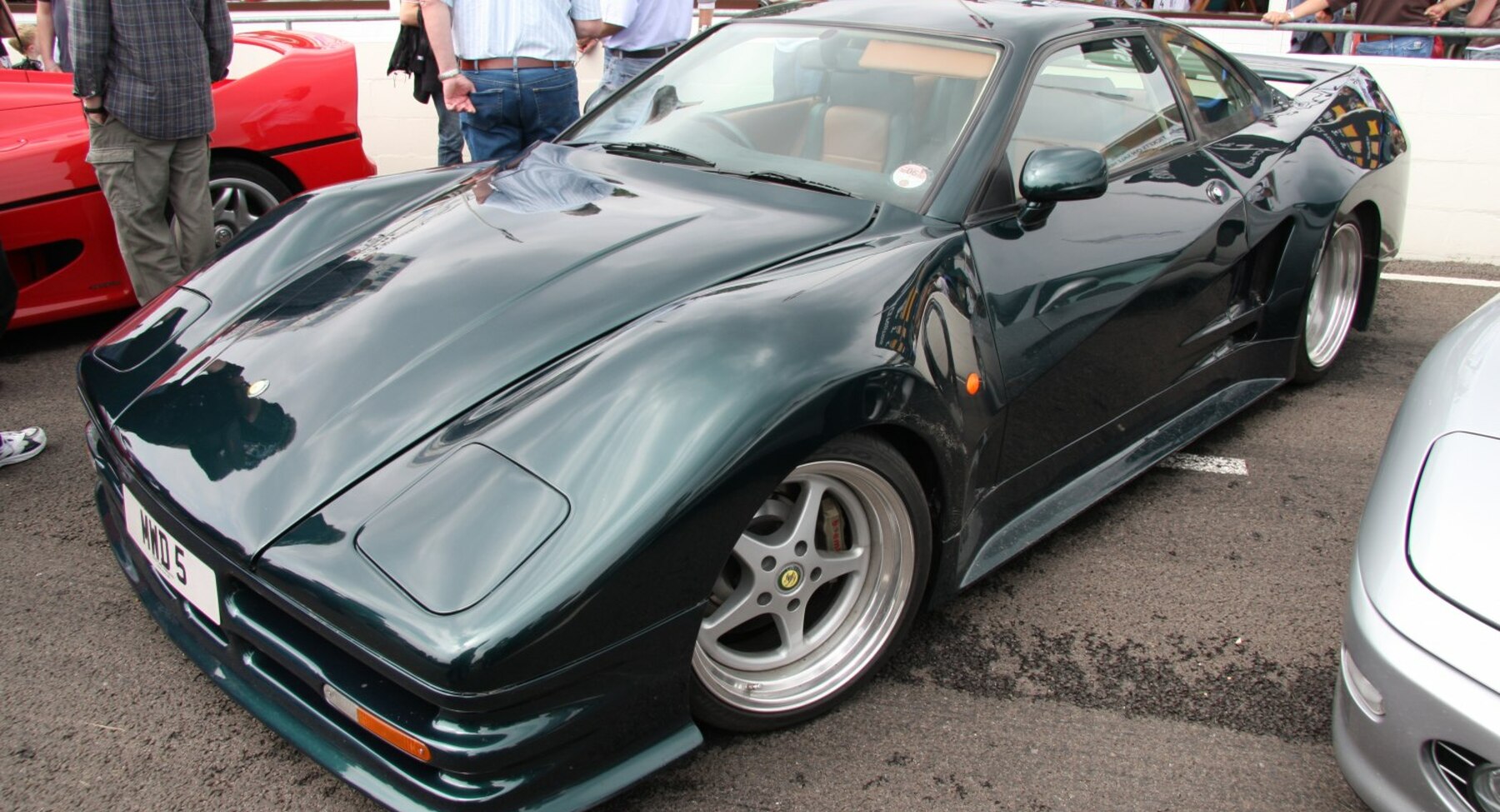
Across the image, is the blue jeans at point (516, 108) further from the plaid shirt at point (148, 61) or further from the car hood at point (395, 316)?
the car hood at point (395, 316)

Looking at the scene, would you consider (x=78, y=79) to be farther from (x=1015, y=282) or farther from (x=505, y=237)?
(x=1015, y=282)

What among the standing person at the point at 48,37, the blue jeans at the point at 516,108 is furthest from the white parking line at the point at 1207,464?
the standing person at the point at 48,37

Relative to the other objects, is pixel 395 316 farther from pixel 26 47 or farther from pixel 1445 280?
pixel 26 47

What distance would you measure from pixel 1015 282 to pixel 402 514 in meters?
1.45

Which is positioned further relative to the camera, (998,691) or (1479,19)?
(1479,19)

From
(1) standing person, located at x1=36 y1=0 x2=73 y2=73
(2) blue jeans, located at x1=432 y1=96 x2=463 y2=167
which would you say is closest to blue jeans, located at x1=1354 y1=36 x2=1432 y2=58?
(2) blue jeans, located at x1=432 y1=96 x2=463 y2=167

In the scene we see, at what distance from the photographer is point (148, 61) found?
3.99m

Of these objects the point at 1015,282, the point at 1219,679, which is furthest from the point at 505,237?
the point at 1219,679

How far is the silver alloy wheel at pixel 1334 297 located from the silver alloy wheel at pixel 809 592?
2.37 metres

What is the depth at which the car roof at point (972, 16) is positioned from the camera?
10.0ft

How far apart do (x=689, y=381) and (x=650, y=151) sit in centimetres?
131

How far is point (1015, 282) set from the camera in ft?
8.65

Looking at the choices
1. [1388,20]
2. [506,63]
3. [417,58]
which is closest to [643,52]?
[417,58]

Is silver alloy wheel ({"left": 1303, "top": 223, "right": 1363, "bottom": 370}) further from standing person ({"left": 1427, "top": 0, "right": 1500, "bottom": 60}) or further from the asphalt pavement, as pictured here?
standing person ({"left": 1427, "top": 0, "right": 1500, "bottom": 60})
